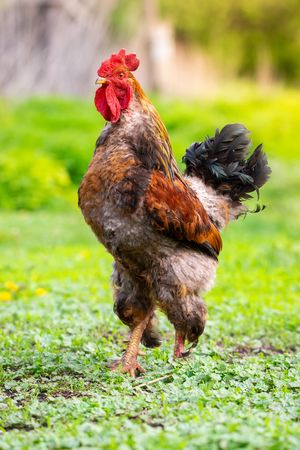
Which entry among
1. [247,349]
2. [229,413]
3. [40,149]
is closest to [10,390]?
[229,413]

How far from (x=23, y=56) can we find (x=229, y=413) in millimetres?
22301

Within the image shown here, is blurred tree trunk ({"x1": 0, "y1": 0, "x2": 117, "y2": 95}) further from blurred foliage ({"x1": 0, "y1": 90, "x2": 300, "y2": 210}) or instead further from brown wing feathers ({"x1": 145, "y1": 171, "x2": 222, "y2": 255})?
brown wing feathers ({"x1": 145, "y1": 171, "x2": 222, "y2": 255})

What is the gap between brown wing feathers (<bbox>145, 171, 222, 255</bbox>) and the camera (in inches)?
223

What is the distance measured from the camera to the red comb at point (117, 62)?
5.78 m

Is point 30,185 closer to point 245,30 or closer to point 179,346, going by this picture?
point 179,346

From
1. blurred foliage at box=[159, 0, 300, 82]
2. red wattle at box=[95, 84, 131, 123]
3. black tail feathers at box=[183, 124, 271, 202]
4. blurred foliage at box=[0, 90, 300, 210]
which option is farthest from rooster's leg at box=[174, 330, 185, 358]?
blurred foliage at box=[159, 0, 300, 82]

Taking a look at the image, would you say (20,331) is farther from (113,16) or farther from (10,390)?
(113,16)

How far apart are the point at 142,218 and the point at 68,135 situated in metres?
14.0

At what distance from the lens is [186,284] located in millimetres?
5949

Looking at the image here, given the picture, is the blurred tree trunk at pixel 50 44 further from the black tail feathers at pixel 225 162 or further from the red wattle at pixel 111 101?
the red wattle at pixel 111 101

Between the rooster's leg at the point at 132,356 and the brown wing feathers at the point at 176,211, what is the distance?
78cm

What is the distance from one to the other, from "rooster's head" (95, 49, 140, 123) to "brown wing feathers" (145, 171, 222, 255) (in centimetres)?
52

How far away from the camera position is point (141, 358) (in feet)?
21.2

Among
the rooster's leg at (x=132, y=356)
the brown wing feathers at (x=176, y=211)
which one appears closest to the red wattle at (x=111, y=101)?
the brown wing feathers at (x=176, y=211)
